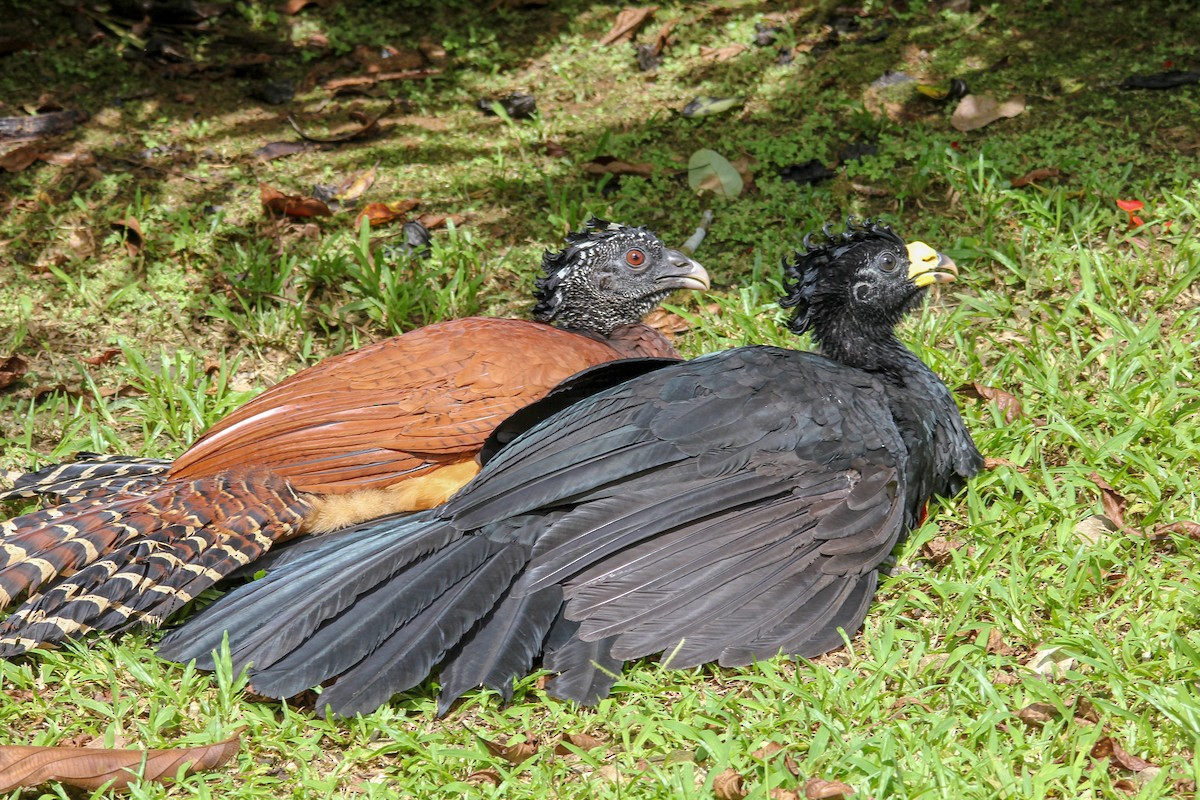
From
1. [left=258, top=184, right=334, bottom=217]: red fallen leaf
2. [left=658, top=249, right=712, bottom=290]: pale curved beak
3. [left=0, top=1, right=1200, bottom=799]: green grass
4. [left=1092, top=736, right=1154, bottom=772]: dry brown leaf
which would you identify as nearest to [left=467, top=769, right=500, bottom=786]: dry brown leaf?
[left=0, top=1, right=1200, bottom=799]: green grass

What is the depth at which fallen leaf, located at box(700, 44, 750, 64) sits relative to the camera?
306 inches

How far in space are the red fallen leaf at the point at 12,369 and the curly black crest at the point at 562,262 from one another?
2589 mm

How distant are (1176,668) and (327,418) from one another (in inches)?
124

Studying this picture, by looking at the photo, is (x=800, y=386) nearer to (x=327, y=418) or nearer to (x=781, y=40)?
(x=327, y=418)

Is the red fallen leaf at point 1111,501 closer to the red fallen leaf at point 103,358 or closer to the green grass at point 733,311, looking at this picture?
the green grass at point 733,311

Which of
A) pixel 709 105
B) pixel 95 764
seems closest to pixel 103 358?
pixel 95 764

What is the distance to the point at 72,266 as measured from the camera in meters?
6.32

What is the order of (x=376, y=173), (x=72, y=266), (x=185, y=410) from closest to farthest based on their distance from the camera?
(x=185, y=410) < (x=72, y=266) < (x=376, y=173)

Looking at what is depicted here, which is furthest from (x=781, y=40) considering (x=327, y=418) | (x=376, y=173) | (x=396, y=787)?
(x=396, y=787)

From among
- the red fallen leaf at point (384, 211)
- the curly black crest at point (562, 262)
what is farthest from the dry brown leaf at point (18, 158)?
the curly black crest at point (562, 262)

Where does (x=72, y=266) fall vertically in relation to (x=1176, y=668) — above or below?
A: above

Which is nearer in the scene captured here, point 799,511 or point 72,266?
point 799,511

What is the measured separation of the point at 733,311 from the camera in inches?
229

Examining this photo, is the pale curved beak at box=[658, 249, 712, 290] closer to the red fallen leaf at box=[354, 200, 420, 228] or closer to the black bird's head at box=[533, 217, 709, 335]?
the black bird's head at box=[533, 217, 709, 335]
